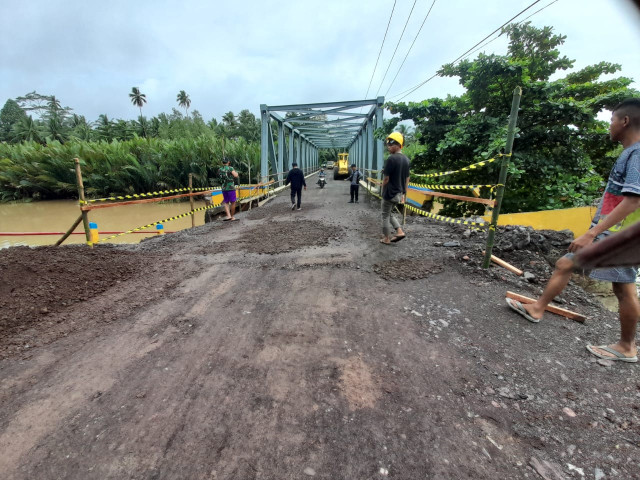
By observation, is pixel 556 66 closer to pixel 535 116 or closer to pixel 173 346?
pixel 535 116

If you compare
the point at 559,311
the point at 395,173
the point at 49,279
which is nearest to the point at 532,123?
the point at 395,173

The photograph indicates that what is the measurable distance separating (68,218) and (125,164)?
205 inches

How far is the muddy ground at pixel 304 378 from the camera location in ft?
5.45

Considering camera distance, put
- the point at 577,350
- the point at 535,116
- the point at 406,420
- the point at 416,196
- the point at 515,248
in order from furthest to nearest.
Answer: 1. the point at 416,196
2. the point at 535,116
3. the point at 515,248
4. the point at 577,350
5. the point at 406,420

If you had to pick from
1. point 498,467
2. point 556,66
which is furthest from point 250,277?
point 556,66

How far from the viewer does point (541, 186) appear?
6.36 metres

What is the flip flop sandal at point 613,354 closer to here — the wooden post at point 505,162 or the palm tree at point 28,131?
the wooden post at point 505,162

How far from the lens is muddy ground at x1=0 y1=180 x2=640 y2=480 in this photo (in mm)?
1661

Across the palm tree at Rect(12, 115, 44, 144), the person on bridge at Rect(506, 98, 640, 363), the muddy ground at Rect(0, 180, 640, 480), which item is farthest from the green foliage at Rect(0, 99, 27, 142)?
the person on bridge at Rect(506, 98, 640, 363)

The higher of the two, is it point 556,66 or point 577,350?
point 556,66

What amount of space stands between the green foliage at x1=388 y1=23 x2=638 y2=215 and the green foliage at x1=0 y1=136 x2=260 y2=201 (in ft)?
51.3

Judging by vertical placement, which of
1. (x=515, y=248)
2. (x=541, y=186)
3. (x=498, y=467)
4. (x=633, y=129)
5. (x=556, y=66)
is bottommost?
(x=498, y=467)

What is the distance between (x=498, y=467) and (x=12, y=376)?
338 cm

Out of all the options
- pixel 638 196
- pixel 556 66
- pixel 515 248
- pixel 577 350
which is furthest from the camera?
pixel 556 66
